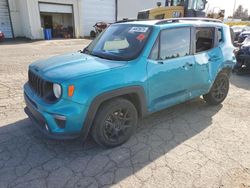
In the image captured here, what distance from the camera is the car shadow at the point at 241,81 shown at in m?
6.61

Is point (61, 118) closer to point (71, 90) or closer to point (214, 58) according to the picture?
point (71, 90)

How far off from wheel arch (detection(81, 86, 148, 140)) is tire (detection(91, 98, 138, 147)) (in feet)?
0.32

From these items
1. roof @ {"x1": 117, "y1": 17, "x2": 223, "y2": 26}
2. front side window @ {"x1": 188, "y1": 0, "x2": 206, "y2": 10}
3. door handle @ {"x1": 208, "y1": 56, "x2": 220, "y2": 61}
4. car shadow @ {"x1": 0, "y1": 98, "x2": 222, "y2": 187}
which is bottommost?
car shadow @ {"x1": 0, "y1": 98, "x2": 222, "y2": 187}

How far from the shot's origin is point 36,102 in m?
3.06

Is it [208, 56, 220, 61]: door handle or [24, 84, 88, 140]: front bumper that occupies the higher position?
[208, 56, 220, 61]: door handle

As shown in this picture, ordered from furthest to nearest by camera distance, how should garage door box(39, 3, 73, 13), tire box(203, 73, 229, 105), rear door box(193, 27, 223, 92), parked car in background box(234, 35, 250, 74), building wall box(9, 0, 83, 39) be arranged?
garage door box(39, 3, 73, 13) < building wall box(9, 0, 83, 39) < parked car in background box(234, 35, 250, 74) < tire box(203, 73, 229, 105) < rear door box(193, 27, 223, 92)

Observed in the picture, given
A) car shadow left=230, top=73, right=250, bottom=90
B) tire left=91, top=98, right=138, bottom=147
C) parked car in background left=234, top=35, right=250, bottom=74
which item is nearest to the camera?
tire left=91, top=98, right=138, bottom=147

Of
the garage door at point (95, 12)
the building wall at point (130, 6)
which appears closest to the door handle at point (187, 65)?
the garage door at point (95, 12)

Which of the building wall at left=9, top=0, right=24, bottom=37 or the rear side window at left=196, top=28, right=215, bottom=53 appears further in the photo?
the building wall at left=9, top=0, right=24, bottom=37

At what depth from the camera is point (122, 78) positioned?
3.07 meters

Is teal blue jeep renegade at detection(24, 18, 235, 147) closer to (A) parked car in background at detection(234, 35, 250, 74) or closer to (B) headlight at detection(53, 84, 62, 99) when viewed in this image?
(B) headlight at detection(53, 84, 62, 99)

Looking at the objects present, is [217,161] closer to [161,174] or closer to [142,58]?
[161,174]

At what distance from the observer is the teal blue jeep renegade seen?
2.85 meters

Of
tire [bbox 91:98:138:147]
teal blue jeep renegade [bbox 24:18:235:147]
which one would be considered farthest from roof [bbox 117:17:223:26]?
tire [bbox 91:98:138:147]
